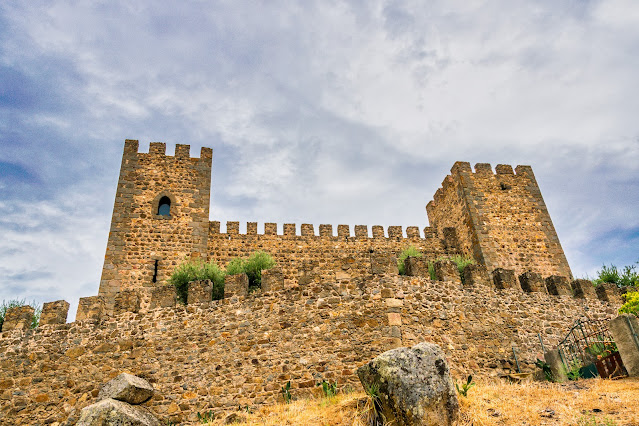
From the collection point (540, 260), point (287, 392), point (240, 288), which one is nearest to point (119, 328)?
point (240, 288)

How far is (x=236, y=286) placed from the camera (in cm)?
1211

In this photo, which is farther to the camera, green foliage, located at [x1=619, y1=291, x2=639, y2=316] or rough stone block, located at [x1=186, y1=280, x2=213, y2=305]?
green foliage, located at [x1=619, y1=291, x2=639, y2=316]

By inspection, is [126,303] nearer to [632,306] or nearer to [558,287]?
[558,287]

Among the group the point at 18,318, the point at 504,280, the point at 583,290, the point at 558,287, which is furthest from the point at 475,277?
the point at 18,318

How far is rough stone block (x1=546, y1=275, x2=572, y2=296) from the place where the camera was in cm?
1349

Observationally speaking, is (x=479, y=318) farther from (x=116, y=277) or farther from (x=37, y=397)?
(x=116, y=277)

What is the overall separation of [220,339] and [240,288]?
139 centimetres

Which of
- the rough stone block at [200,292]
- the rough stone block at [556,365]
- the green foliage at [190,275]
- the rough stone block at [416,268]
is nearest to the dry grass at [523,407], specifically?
the rough stone block at [556,365]

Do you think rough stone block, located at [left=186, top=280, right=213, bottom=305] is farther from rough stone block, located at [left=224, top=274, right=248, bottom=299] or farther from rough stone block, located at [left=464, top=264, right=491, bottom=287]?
rough stone block, located at [left=464, top=264, right=491, bottom=287]

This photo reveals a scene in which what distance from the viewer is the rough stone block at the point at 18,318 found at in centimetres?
1221

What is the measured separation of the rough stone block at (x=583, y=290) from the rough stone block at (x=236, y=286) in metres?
9.71

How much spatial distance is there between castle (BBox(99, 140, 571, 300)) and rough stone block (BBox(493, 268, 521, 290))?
5.59 metres

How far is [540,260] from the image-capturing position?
19.6 meters

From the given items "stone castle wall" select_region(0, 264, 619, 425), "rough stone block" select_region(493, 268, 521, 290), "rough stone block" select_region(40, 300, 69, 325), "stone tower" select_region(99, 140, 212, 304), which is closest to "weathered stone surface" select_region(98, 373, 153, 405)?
"stone castle wall" select_region(0, 264, 619, 425)
